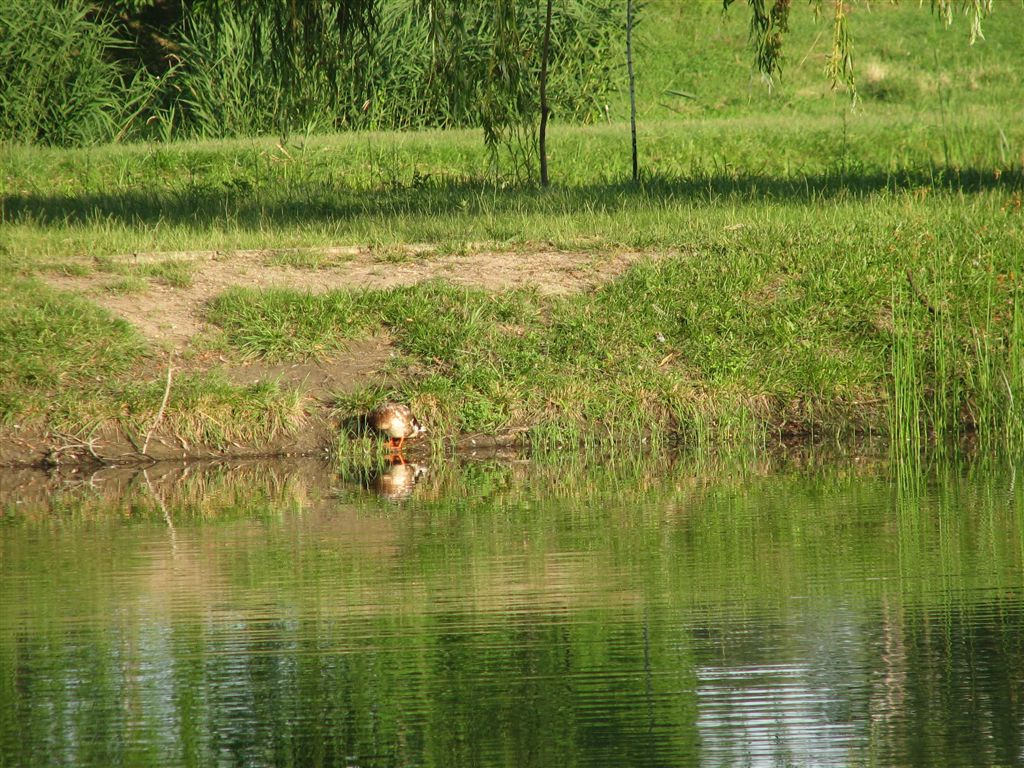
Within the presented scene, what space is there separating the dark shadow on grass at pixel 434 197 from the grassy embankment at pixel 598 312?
0.16ft

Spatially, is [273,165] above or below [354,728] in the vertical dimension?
above

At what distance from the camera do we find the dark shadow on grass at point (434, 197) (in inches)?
555

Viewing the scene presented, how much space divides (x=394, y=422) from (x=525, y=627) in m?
4.93

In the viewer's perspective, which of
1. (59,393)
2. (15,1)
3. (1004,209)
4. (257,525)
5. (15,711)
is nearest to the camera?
(15,711)

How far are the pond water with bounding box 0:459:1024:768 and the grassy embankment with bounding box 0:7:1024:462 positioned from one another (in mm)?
1850

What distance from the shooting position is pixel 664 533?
23.2 feet

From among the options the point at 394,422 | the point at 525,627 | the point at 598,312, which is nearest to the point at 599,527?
the point at 525,627

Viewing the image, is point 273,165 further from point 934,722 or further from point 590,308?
point 934,722

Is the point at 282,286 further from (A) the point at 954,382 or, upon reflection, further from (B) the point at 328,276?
(A) the point at 954,382

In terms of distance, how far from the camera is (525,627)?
5266 mm

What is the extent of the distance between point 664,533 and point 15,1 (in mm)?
15236

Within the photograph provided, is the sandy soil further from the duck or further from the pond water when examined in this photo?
the pond water

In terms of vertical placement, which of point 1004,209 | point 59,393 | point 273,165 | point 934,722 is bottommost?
point 934,722

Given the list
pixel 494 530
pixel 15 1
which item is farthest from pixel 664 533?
pixel 15 1
